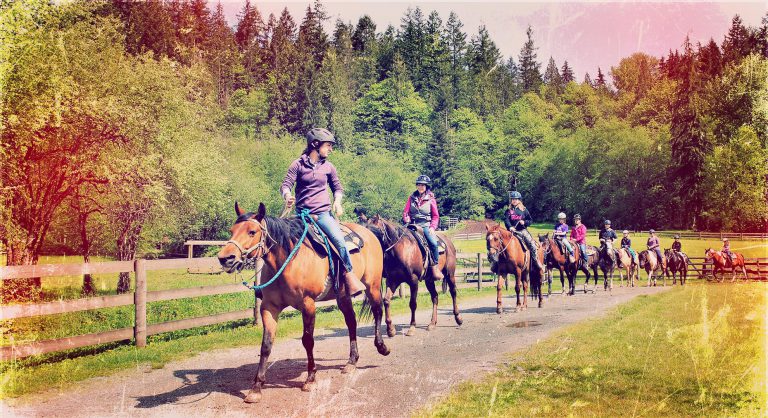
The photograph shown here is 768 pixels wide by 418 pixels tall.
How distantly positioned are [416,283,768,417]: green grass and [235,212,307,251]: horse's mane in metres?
2.77

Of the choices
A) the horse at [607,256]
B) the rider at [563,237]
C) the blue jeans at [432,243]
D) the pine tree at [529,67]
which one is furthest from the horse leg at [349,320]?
the pine tree at [529,67]

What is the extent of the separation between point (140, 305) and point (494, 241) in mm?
9652

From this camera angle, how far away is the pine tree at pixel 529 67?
4922 inches

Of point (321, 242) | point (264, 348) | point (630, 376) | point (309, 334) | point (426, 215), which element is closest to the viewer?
point (264, 348)

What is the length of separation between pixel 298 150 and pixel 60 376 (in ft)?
182

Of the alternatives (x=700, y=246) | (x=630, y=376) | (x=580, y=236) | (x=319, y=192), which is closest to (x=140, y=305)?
(x=319, y=192)

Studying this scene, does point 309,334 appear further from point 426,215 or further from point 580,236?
point 580,236

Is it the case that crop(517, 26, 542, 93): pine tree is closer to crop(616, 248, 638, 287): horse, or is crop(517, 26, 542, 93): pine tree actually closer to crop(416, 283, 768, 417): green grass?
crop(616, 248, 638, 287): horse

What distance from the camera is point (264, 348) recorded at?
7426mm

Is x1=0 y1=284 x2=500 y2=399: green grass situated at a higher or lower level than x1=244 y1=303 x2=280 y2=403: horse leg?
lower

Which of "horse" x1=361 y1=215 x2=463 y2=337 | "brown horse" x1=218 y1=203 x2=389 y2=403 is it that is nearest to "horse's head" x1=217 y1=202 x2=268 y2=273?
"brown horse" x1=218 y1=203 x2=389 y2=403

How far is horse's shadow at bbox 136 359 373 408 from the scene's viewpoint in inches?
291

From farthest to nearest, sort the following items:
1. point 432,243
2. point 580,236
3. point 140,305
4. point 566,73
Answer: point 566,73
point 580,236
point 432,243
point 140,305

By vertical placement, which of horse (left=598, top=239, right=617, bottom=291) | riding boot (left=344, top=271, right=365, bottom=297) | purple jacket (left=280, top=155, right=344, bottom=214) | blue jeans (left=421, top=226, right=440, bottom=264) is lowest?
horse (left=598, top=239, right=617, bottom=291)
